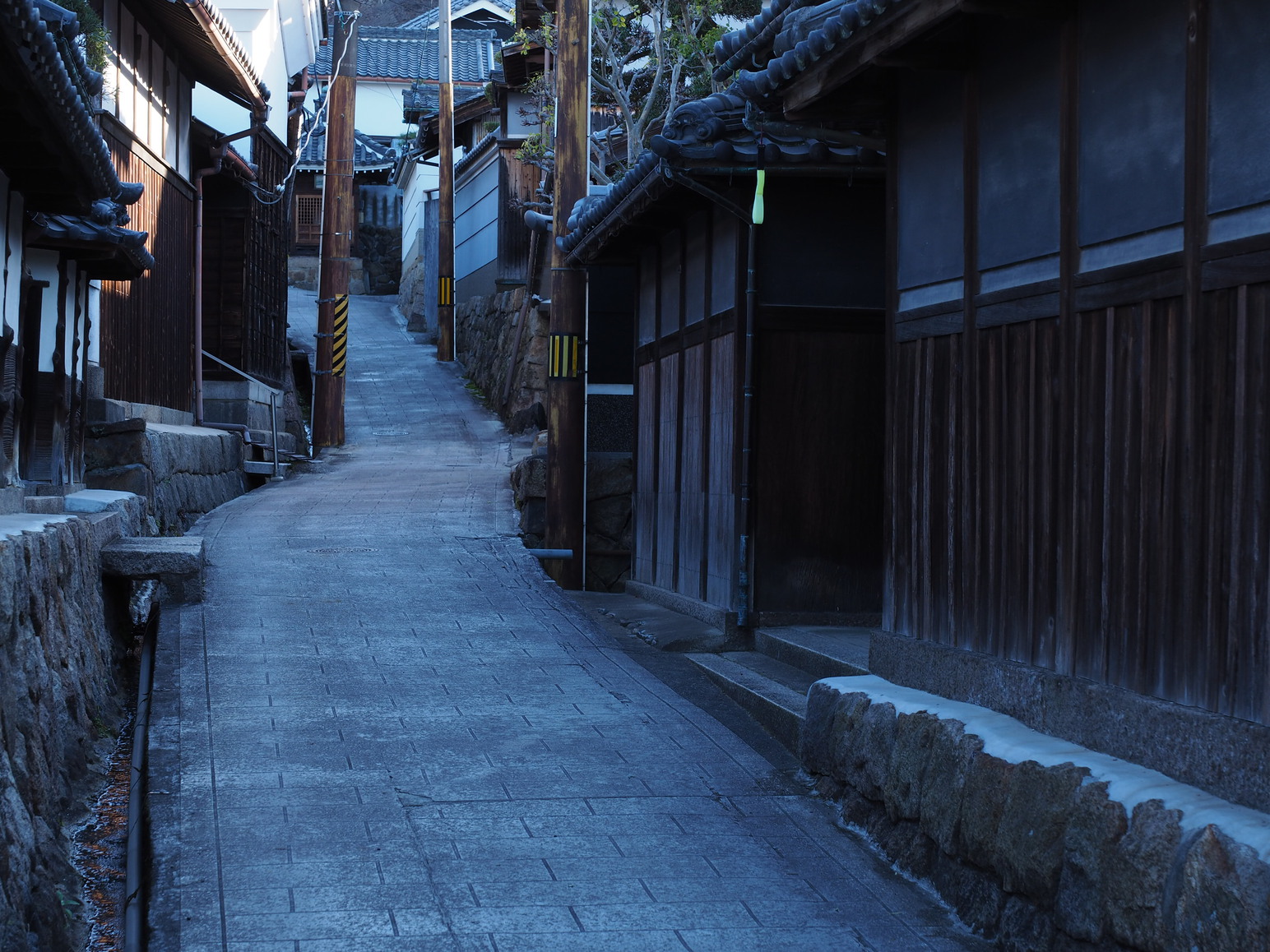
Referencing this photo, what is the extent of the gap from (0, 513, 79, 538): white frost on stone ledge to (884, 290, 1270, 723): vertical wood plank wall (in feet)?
17.5

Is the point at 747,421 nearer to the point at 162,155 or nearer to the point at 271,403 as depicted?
the point at 162,155

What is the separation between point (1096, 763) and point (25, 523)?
24.0 ft

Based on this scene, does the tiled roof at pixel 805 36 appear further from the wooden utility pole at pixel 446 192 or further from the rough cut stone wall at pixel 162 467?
the wooden utility pole at pixel 446 192

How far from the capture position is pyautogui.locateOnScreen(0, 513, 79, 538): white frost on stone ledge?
788 cm

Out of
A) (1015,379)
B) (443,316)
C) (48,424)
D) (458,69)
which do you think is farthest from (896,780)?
(458,69)

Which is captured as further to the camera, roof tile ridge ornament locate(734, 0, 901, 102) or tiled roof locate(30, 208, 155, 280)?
tiled roof locate(30, 208, 155, 280)

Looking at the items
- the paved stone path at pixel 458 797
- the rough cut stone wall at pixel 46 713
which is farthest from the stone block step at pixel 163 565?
the rough cut stone wall at pixel 46 713

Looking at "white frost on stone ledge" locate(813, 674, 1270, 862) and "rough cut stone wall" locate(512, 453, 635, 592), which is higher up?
"rough cut stone wall" locate(512, 453, 635, 592)

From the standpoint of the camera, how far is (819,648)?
10227mm

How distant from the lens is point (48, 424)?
13.6 meters

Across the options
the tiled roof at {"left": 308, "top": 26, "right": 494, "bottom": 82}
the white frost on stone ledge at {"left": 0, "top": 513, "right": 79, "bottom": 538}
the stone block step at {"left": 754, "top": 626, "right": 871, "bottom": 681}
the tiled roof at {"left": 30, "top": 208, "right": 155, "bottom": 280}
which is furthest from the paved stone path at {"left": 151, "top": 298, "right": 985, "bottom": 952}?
the tiled roof at {"left": 308, "top": 26, "right": 494, "bottom": 82}

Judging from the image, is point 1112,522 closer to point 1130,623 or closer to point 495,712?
point 1130,623

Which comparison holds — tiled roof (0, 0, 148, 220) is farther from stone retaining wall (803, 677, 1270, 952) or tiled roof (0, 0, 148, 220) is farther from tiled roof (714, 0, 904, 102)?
stone retaining wall (803, 677, 1270, 952)

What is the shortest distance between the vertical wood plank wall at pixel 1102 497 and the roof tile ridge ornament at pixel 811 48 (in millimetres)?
1727
